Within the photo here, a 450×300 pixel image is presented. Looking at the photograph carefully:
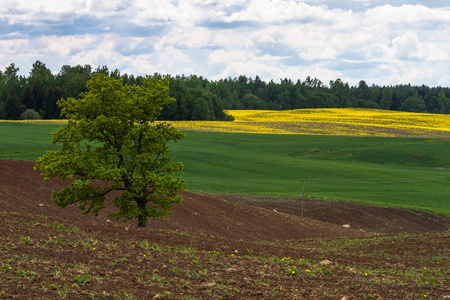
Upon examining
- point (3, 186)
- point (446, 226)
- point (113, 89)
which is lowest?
point (446, 226)

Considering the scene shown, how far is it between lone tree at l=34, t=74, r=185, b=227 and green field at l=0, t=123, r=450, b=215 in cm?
1683

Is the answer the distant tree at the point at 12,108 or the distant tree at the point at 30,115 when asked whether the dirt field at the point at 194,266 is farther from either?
the distant tree at the point at 12,108

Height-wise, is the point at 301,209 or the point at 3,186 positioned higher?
the point at 3,186

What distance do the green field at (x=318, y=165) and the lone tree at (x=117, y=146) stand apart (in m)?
16.8

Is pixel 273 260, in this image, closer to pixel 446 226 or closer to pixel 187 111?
pixel 446 226

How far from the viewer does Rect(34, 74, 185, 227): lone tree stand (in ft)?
63.9

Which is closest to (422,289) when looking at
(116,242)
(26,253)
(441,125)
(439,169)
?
(116,242)

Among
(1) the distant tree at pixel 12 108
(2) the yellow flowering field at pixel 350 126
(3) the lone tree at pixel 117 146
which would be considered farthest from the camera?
(1) the distant tree at pixel 12 108

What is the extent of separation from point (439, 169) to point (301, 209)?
108 feet

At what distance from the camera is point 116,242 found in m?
13.4

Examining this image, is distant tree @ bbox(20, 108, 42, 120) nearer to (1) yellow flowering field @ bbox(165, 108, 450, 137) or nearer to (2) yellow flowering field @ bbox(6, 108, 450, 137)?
(2) yellow flowering field @ bbox(6, 108, 450, 137)

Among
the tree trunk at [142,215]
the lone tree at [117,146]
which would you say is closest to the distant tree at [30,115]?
the lone tree at [117,146]

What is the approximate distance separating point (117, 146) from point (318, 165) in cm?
3633

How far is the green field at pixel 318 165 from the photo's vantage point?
40.2 m
